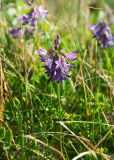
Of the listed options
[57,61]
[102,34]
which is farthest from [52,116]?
[102,34]

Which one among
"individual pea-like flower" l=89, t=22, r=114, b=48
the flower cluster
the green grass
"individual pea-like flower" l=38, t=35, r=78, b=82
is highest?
the flower cluster

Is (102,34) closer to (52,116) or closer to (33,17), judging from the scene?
(33,17)

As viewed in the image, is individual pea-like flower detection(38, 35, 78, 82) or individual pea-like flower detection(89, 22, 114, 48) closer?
individual pea-like flower detection(38, 35, 78, 82)

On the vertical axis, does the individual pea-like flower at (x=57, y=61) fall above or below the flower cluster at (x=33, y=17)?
below

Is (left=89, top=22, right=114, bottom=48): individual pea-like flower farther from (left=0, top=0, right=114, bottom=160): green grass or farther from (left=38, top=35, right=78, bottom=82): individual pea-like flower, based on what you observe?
(left=38, top=35, right=78, bottom=82): individual pea-like flower

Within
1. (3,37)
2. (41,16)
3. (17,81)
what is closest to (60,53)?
(17,81)

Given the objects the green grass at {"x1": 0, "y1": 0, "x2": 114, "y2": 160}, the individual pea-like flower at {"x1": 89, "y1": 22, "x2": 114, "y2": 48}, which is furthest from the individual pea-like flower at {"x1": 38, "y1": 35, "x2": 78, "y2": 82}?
the individual pea-like flower at {"x1": 89, "y1": 22, "x2": 114, "y2": 48}

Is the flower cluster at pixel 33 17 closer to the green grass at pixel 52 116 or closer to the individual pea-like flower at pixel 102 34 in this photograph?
the green grass at pixel 52 116

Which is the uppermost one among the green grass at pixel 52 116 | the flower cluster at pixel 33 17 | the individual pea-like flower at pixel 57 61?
the flower cluster at pixel 33 17

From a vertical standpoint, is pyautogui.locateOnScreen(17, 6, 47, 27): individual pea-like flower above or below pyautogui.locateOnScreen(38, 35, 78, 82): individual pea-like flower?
above

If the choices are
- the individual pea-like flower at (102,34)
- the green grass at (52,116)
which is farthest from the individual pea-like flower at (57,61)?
the individual pea-like flower at (102,34)
